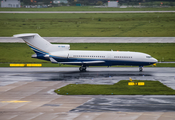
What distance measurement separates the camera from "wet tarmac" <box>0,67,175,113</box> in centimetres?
2724

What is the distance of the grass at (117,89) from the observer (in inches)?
1299

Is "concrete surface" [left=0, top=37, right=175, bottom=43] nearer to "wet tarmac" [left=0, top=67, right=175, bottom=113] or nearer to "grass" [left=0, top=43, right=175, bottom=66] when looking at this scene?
"grass" [left=0, top=43, right=175, bottom=66]

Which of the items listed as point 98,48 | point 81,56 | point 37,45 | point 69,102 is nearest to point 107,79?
point 81,56

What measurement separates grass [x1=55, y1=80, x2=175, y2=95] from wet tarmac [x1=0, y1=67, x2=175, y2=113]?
1.30 metres

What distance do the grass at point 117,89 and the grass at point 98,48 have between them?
80.3ft

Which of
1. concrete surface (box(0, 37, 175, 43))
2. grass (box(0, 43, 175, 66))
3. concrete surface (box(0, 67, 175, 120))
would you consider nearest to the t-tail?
concrete surface (box(0, 67, 175, 120))

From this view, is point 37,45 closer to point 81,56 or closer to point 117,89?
point 81,56

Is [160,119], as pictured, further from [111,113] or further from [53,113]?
[53,113]

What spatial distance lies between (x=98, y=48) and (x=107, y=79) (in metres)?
27.1

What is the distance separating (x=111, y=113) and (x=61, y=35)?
2401 inches

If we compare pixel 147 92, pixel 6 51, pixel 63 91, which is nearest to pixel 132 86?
pixel 147 92

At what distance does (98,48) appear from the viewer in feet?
223

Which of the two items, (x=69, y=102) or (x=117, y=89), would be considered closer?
(x=69, y=102)

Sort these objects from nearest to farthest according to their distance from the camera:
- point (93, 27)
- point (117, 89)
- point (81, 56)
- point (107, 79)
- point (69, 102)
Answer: point (69, 102) < point (117, 89) < point (107, 79) < point (81, 56) < point (93, 27)
